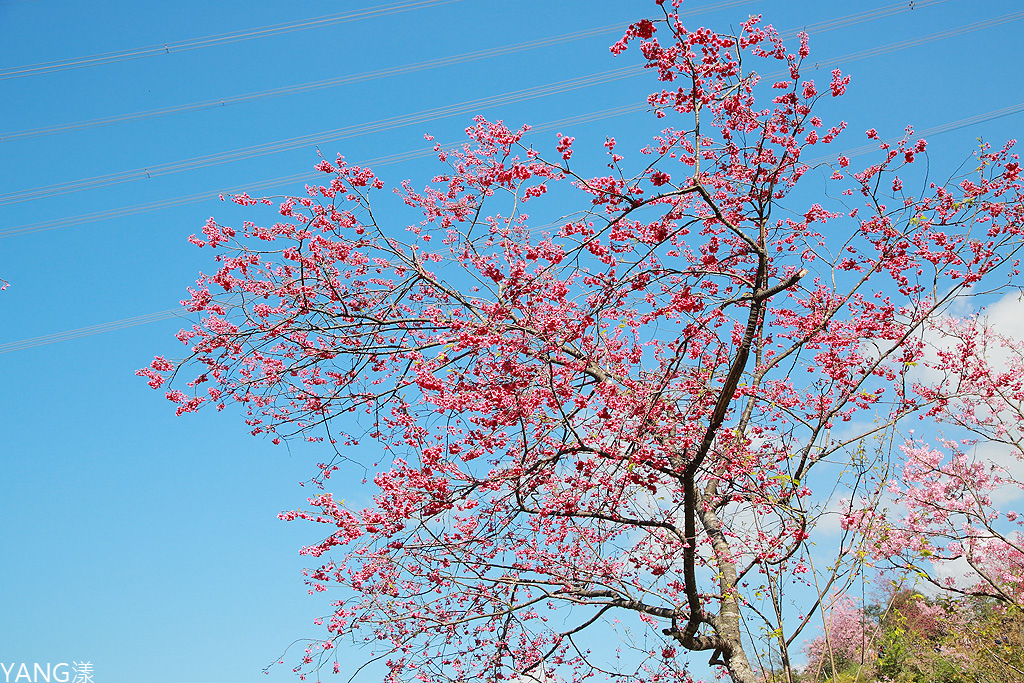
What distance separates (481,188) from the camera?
6.24m

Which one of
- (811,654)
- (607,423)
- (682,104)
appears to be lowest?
(811,654)

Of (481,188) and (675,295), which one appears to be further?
(481,188)

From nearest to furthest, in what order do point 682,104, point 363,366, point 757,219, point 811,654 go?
point 682,104, point 757,219, point 363,366, point 811,654

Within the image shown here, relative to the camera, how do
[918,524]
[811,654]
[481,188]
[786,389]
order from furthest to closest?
1. [811,654]
2. [918,524]
3. [786,389]
4. [481,188]

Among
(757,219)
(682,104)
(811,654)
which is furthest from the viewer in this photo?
(811,654)

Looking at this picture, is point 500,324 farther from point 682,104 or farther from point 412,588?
point 412,588

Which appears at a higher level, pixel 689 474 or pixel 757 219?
pixel 757 219

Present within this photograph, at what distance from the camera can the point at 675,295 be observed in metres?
5.29

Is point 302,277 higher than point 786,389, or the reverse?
point 302,277

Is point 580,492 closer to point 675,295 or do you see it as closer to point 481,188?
point 675,295

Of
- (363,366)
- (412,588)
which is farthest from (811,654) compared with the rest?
(363,366)

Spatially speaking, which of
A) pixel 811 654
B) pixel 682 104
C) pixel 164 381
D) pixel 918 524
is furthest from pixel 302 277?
pixel 811 654

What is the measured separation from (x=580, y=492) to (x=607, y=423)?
64 centimetres

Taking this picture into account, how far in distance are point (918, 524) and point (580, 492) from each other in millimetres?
7547
